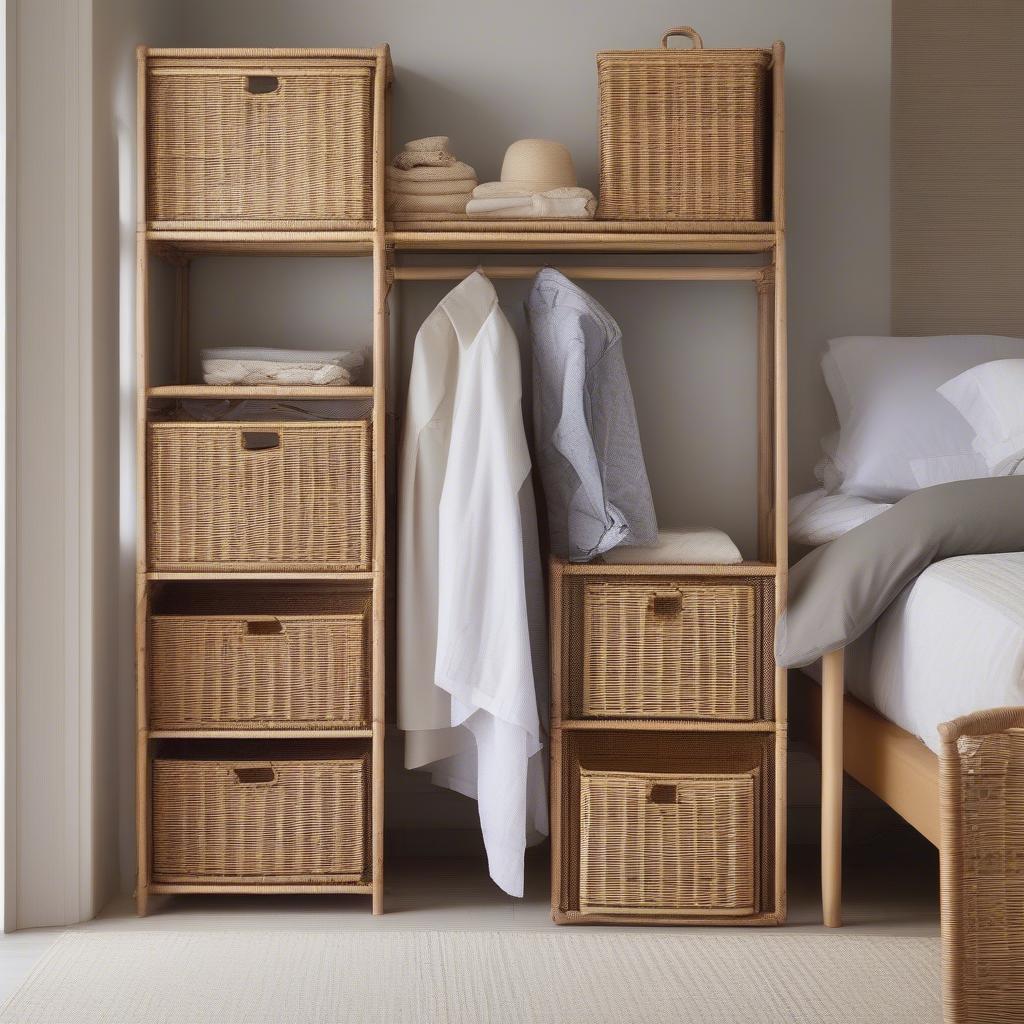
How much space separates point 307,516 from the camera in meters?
2.32

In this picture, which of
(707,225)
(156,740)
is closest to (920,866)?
(707,225)

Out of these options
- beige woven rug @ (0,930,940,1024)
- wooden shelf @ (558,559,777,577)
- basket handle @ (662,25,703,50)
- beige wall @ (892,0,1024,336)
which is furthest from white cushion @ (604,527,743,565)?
basket handle @ (662,25,703,50)

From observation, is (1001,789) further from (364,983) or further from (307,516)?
(307,516)

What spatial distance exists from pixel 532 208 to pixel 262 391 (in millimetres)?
684

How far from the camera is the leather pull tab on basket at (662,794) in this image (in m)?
2.31

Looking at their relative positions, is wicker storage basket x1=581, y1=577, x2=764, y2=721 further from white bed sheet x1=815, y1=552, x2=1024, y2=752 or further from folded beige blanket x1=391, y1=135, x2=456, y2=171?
folded beige blanket x1=391, y1=135, x2=456, y2=171

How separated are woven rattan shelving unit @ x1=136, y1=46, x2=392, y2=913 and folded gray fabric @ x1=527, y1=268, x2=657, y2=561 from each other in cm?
35

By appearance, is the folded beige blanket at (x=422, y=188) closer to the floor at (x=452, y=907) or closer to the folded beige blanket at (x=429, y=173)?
the folded beige blanket at (x=429, y=173)

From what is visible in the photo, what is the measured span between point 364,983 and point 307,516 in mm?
913

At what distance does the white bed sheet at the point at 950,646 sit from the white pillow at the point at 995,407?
0.46m

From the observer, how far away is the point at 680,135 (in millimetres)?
2332

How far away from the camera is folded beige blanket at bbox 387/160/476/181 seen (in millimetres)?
2395

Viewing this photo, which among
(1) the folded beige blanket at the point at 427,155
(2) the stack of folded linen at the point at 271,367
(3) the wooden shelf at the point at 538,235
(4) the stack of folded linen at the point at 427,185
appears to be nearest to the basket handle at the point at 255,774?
(2) the stack of folded linen at the point at 271,367

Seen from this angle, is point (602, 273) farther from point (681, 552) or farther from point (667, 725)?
point (667, 725)
